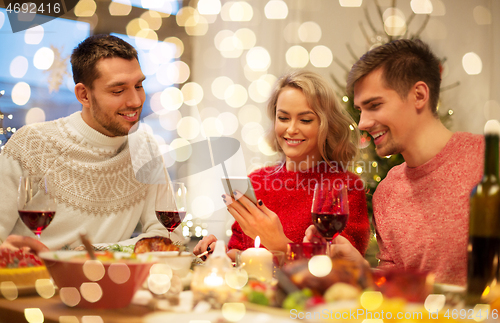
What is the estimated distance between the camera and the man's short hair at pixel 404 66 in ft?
4.33

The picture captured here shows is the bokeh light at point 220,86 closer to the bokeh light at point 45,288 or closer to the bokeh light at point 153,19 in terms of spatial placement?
the bokeh light at point 153,19

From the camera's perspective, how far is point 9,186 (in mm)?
1566

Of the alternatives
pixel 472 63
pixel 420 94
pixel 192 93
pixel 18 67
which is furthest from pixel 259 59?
pixel 420 94

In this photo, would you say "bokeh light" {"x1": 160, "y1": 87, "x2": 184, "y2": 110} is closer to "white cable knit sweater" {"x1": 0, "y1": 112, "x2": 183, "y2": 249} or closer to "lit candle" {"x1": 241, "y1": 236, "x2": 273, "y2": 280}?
"white cable knit sweater" {"x1": 0, "y1": 112, "x2": 183, "y2": 249}

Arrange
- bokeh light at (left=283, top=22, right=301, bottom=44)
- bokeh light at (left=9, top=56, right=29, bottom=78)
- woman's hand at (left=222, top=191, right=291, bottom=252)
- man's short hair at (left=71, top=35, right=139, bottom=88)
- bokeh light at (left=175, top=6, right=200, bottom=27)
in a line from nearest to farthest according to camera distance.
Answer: woman's hand at (left=222, top=191, right=291, bottom=252) → man's short hair at (left=71, top=35, right=139, bottom=88) → bokeh light at (left=9, top=56, right=29, bottom=78) → bokeh light at (left=283, top=22, right=301, bottom=44) → bokeh light at (left=175, top=6, right=200, bottom=27)

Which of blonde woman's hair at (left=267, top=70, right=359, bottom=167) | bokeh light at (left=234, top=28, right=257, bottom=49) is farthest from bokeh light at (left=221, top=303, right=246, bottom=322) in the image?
bokeh light at (left=234, top=28, right=257, bottom=49)

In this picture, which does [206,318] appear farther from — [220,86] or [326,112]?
[220,86]

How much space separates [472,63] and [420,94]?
1990 millimetres

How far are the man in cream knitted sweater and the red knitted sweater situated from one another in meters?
0.44

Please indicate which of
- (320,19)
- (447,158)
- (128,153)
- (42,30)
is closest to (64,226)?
(128,153)

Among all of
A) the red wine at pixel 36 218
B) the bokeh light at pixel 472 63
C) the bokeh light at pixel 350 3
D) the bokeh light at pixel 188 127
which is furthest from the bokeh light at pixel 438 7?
the red wine at pixel 36 218

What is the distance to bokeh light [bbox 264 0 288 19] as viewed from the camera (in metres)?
3.72

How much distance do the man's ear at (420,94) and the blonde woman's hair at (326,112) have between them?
1.37 ft

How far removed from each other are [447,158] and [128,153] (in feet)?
4.23
